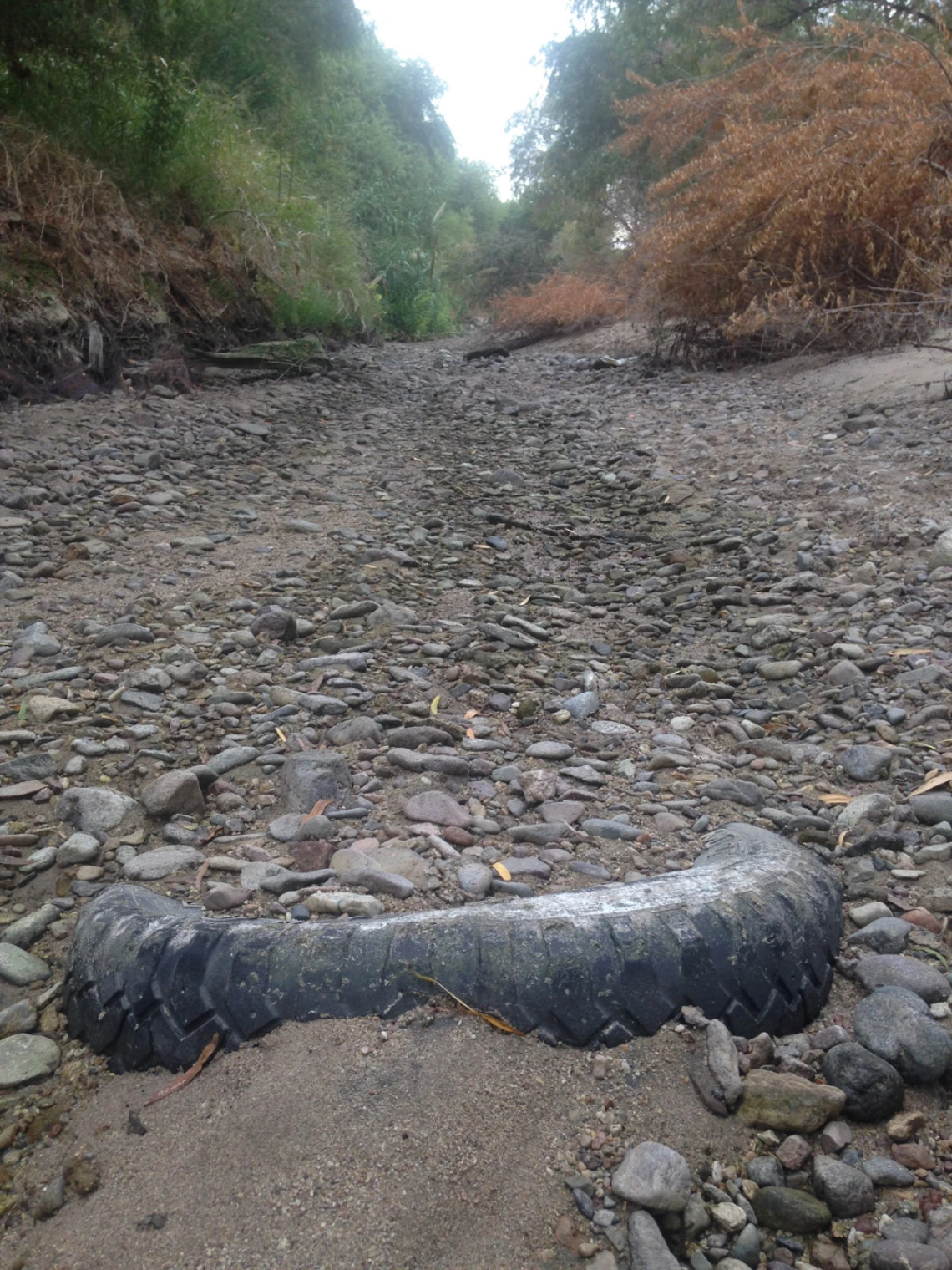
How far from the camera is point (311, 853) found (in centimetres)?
206

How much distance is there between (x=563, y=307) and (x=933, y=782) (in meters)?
12.1

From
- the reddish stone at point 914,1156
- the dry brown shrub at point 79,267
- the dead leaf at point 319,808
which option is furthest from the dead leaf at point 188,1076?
the dry brown shrub at point 79,267

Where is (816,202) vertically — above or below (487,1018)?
above

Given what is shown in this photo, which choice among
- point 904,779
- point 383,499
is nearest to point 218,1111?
point 904,779

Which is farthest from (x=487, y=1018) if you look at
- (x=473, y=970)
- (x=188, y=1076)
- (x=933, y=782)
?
(x=933, y=782)

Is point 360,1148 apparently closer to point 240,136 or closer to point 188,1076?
point 188,1076

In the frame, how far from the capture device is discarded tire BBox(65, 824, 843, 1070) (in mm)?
1439

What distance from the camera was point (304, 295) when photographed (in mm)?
9016

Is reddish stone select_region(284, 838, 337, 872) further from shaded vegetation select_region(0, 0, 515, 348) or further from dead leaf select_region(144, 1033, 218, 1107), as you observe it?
shaded vegetation select_region(0, 0, 515, 348)

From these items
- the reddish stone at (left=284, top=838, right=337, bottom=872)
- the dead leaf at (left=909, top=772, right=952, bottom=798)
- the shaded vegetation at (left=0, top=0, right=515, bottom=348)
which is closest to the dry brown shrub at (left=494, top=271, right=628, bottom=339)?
the shaded vegetation at (left=0, top=0, right=515, bottom=348)

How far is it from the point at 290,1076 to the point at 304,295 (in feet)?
29.0

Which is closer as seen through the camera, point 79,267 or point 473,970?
point 473,970

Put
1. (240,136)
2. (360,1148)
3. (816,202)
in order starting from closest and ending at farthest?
1. (360,1148)
2. (816,202)
3. (240,136)

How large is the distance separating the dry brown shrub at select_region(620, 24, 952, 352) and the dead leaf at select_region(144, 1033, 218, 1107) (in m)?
5.96
